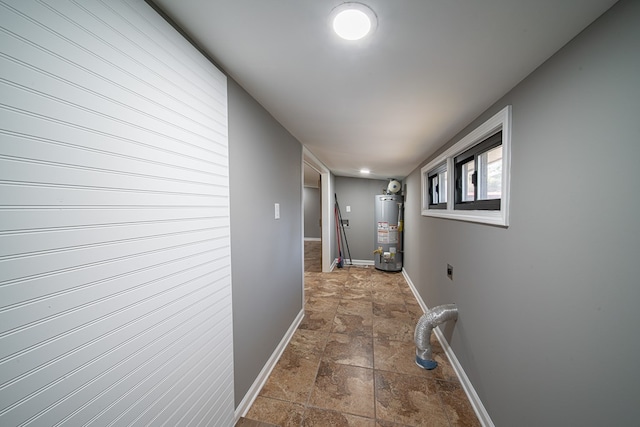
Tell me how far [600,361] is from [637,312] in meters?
0.24

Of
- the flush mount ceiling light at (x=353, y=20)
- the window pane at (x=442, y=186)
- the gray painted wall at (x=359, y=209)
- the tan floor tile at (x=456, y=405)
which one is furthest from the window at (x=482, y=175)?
the gray painted wall at (x=359, y=209)

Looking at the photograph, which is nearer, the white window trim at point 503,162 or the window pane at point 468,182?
the white window trim at point 503,162

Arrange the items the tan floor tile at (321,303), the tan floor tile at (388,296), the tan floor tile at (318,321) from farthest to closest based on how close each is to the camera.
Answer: the tan floor tile at (388,296) → the tan floor tile at (321,303) → the tan floor tile at (318,321)

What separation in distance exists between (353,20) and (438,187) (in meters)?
2.66

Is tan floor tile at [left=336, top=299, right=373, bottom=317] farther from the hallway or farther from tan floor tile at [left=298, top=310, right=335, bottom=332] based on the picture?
tan floor tile at [left=298, top=310, right=335, bottom=332]

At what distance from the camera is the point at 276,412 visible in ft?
4.92

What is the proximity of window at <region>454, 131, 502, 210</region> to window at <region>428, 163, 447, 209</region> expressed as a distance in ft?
1.80

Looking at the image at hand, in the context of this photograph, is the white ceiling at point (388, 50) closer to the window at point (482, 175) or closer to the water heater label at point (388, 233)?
the window at point (482, 175)

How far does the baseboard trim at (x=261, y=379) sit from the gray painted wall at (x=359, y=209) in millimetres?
3259

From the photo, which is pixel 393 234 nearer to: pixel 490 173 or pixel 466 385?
pixel 490 173

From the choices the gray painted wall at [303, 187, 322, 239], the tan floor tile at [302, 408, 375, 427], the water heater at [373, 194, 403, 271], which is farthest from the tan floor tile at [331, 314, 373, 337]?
the gray painted wall at [303, 187, 322, 239]

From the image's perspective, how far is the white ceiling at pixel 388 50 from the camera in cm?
80

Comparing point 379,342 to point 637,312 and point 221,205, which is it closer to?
point 637,312

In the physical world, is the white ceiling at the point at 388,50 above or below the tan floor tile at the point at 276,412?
above
